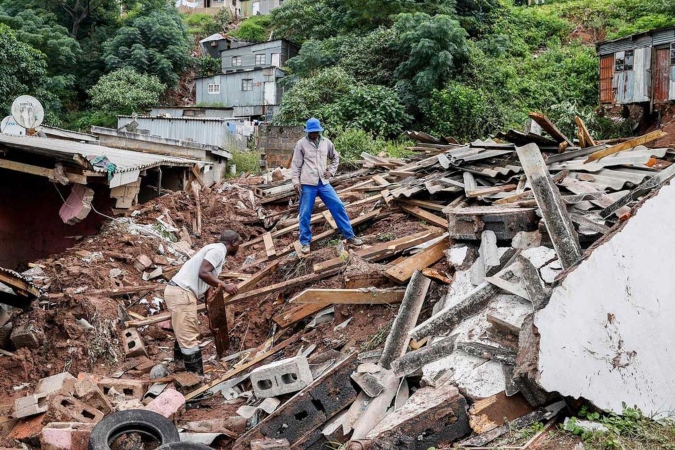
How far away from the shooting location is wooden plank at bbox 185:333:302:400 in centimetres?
594

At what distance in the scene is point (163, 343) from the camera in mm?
7684

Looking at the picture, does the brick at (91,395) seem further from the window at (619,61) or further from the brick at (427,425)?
the window at (619,61)

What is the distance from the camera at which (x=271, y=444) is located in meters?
4.47

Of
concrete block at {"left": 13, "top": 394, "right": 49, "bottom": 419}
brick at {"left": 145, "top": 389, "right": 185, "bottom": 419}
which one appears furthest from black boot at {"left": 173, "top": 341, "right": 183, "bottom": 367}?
concrete block at {"left": 13, "top": 394, "right": 49, "bottom": 419}

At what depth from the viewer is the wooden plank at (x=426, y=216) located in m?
7.76

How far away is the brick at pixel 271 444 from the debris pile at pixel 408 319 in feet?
0.07

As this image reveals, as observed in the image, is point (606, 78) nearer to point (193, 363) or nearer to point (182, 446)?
point (193, 363)

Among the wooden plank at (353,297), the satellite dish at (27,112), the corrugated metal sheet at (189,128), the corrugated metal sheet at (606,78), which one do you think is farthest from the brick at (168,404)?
the corrugated metal sheet at (606,78)

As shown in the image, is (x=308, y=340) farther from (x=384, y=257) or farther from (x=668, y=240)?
(x=668, y=240)

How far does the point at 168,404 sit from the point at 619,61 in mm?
20179

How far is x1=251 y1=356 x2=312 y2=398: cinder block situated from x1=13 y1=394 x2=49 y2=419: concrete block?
6.31 ft

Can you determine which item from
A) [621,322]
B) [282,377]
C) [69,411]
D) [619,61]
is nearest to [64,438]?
[69,411]

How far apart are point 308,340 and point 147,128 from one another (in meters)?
20.7

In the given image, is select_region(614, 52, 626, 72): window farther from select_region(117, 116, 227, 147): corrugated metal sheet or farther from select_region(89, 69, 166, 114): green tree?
select_region(89, 69, 166, 114): green tree
